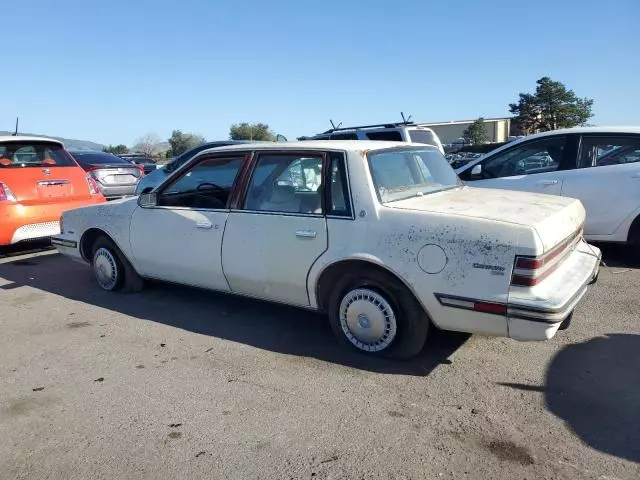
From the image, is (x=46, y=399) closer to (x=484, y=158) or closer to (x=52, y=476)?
(x=52, y=476)

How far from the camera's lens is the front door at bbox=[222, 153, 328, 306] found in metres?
3.97

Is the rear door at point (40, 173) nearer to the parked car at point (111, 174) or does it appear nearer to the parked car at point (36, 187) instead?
the parked car at point (36, 187)

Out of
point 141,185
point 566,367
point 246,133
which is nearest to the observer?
point 566,367

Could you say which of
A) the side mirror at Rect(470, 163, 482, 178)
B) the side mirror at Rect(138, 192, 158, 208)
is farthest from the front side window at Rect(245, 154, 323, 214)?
the side mirror at Rect(470, 163, 482, 178)

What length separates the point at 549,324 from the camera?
10.2ft

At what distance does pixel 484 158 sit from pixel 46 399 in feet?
18.3

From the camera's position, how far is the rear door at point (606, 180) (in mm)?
5973

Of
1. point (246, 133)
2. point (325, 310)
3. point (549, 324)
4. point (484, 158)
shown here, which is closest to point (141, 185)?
point (484, 158)

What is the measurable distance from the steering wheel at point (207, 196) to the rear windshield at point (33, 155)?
12.8ft

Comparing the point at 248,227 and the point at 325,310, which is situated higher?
the point at 248,227

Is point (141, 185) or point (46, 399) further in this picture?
point (141, 185)

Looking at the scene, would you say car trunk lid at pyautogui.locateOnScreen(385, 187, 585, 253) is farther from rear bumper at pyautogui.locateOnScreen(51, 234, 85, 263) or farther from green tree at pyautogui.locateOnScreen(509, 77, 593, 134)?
green tree at pyautogui.locateOnScreen(509, 77, 593, 134)

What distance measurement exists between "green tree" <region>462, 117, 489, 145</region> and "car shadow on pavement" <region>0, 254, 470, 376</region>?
66027 millimetres

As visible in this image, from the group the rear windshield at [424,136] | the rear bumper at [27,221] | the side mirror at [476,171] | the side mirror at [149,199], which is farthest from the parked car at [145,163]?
the side mirror at [149,199]
